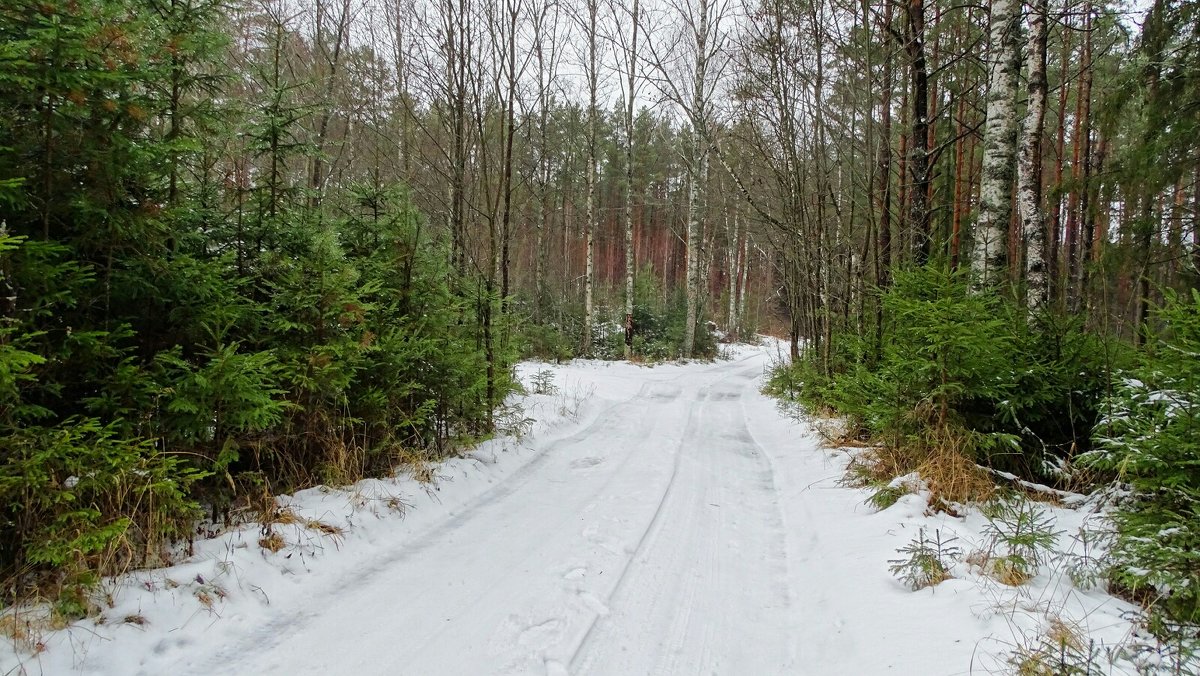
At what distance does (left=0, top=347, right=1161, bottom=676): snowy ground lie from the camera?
8.01ft

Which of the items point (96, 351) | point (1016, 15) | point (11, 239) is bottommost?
point (96, 351)

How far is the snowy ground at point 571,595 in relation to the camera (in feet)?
8.01

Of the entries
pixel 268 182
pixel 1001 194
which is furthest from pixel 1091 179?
pixel 268 182

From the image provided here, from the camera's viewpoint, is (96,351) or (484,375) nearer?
(96,351)

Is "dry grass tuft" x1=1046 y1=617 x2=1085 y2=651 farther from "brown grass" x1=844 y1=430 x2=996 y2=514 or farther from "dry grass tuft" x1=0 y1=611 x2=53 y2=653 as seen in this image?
"dry grass tuft" x1=0 y1=611 x2=53 y2=653

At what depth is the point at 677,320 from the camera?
20.2m

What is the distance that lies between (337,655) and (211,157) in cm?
376

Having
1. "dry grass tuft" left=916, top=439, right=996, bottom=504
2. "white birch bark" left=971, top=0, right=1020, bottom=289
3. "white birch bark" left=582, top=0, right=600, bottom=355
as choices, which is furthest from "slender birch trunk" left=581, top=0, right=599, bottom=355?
"dry grass tuft" left=916, top=439, right=996, bottom=504

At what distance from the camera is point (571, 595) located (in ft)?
10.2

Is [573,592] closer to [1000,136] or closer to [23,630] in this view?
[23,630]

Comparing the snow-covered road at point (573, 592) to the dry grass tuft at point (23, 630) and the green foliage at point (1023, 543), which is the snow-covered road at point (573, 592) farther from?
the green foliage at point (1023, 543)

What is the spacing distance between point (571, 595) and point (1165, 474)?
10.6 feet

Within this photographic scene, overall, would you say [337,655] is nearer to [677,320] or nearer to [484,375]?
[484,375]

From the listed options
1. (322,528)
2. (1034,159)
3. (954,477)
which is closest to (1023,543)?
(954,477)
